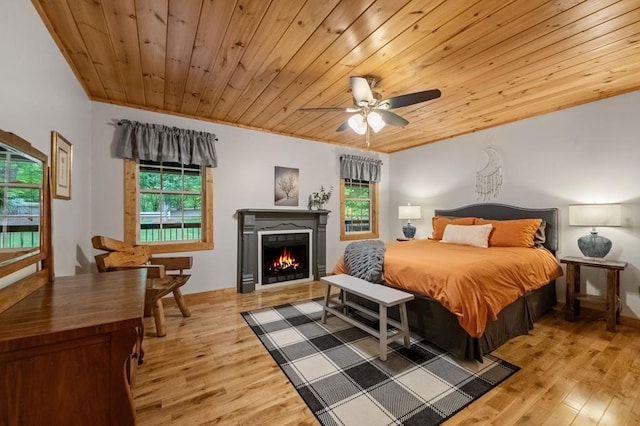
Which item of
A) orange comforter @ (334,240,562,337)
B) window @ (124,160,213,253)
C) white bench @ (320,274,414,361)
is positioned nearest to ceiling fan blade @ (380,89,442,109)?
orange comforter @ (334,240,562,337)

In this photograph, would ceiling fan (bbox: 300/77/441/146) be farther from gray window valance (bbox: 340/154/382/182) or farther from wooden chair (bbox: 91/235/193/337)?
gray window valance (bbox: 340/154/382/182)

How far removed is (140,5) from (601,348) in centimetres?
445

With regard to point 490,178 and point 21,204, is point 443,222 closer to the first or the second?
point 490,178

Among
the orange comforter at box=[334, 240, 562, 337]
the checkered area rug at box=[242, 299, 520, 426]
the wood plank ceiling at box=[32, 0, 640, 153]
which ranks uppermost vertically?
the wood plank ceiling at box=[32, 0, 640, 153]

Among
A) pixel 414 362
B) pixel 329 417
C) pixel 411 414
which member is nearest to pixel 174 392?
pixel 329 417

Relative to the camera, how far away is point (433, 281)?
2.30 m

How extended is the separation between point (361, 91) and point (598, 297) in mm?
3497

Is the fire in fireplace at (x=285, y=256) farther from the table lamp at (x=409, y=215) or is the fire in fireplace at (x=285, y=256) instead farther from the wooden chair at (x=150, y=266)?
the table lamp at (x=409, y=215)

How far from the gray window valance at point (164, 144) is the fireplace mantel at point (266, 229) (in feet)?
3.13

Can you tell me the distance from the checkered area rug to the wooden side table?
5.16ft

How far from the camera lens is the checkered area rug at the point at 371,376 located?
1663mm

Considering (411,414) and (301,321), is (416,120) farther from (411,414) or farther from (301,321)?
(411,414)

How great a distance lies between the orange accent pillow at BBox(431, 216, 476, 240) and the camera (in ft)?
13.4

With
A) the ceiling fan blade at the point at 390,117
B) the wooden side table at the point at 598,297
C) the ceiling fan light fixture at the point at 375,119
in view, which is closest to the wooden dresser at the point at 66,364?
the ceiling fan light fixture at the point at 375,119
